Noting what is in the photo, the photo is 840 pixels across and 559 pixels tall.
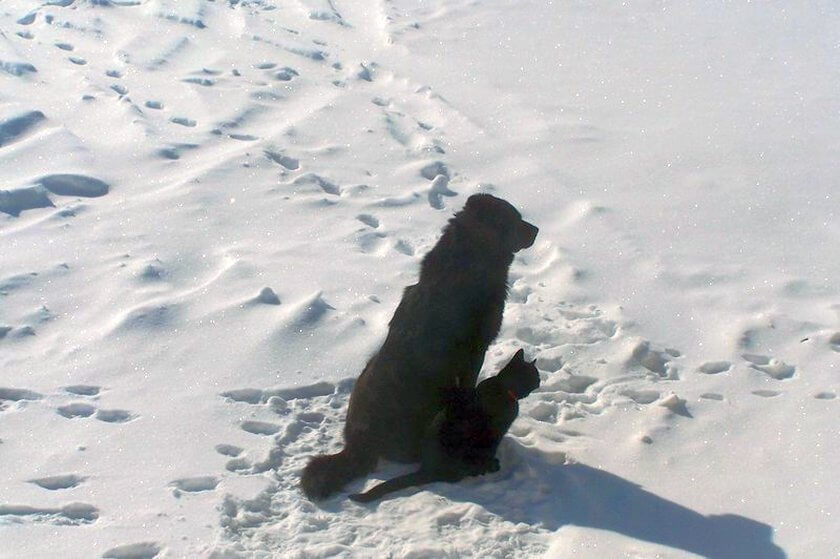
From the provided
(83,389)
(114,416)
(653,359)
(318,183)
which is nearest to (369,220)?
(318,183)

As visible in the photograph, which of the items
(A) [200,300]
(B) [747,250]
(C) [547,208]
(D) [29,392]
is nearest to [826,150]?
(B) [747,250]

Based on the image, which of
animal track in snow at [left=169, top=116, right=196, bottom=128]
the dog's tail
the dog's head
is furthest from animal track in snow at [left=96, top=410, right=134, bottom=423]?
animal track in snow at [left=169, top=116, right=196, bottom=128]

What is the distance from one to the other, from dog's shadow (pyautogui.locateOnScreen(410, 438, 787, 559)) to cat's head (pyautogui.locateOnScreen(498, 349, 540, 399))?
1.07 ft

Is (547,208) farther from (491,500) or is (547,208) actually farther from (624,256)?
(491,500)

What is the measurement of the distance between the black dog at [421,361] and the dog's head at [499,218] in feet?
0.63

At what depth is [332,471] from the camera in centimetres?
484

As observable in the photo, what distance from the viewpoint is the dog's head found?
18.4 feet

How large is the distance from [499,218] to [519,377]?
0.97 m

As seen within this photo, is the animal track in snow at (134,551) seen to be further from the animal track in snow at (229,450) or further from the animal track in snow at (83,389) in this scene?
the animal track in snow at (83,389)

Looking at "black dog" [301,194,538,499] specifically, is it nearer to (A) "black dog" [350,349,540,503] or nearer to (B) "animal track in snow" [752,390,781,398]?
(A) "black dog" [350,349,540,503]

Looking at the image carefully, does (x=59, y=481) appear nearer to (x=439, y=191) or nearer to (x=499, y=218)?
(x=499, y=218)

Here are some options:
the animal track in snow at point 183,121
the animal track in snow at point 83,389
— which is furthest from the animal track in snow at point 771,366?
the animal track in snow at point 183,121

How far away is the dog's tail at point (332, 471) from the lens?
475 cm

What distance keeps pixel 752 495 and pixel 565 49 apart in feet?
29.8
